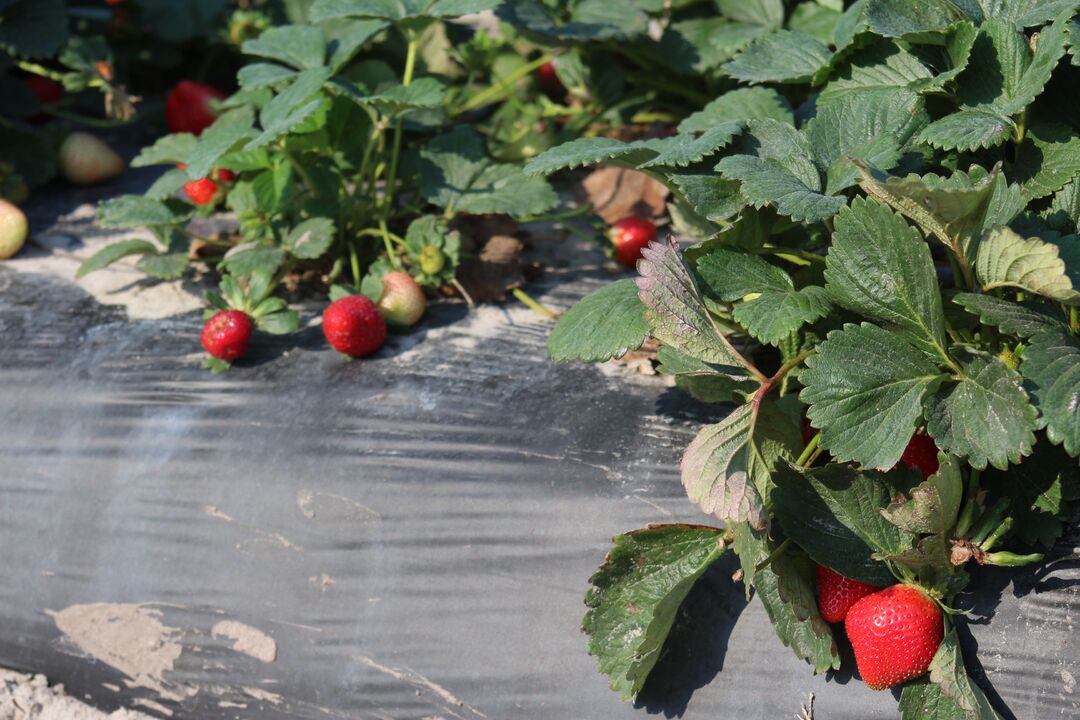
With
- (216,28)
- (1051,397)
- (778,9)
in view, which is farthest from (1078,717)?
(216,28)

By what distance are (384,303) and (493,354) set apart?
7.8 inches

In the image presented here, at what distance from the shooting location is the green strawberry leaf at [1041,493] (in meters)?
1.20

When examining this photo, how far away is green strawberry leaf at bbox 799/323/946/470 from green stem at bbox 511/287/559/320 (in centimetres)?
67

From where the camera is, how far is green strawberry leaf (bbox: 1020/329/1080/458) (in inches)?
41.9

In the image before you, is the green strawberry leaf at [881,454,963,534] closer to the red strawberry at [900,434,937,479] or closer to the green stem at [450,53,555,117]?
the red strawberry at [900,434,937,479]

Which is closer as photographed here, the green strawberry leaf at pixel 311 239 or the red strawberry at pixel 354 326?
the red strawberry at pixel 354 326

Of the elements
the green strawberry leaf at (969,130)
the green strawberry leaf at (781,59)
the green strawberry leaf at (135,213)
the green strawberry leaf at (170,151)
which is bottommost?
the green strawberry leaf at (135,213)

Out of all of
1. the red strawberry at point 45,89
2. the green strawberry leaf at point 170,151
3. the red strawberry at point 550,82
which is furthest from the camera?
the red strawberry at point 45,89

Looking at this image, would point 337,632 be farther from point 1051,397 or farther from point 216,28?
point 216,28

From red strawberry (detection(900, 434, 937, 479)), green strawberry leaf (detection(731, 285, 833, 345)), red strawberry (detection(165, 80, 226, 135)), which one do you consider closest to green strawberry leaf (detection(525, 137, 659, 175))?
green strawberry leaf (detection(731, 285, 833, 345))

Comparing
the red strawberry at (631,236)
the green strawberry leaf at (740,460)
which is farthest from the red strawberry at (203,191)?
the green strawberry leaf at (740,460)

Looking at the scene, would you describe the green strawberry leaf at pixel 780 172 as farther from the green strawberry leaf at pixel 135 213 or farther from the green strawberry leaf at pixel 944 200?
the green strawberry leaf at pixel 135 213

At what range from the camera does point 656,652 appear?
127cm

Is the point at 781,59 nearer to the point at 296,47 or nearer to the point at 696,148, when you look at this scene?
the point at 696,148
